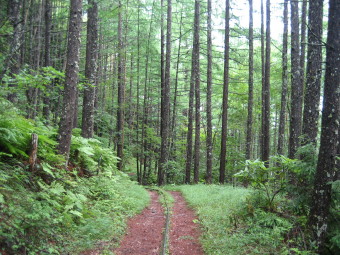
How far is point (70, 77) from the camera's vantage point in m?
7.70

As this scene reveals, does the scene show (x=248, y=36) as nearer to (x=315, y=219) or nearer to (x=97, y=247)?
(x=315, y=219)

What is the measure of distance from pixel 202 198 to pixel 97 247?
261 inches

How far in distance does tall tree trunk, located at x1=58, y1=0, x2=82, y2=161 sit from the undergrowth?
50 centimetres

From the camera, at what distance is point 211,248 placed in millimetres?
6230

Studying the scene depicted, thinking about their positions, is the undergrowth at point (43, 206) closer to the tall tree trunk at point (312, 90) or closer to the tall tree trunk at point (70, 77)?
the tall tree trunk at point (70, 77)

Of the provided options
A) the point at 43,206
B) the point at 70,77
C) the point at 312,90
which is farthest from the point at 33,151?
the point at 312,90

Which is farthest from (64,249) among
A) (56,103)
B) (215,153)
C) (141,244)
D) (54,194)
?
(215,153)

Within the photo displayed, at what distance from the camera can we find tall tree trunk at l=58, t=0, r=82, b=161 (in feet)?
25.2

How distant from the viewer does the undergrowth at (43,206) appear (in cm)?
439

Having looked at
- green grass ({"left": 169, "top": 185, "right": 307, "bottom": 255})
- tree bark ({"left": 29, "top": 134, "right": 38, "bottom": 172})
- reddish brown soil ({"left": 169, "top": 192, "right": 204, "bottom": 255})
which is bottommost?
reddish brown soil ({"left": 169, "top": 192, "right": 204, "bottom": 255})

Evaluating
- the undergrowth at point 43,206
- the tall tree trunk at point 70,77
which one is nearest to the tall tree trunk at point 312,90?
the undergrowth at point 43,206

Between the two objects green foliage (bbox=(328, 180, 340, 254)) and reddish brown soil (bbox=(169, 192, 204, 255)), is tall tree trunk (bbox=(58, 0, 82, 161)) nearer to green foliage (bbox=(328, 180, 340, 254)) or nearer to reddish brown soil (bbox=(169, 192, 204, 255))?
reddish brown soil (bbox=(169, 192, 204, 255))

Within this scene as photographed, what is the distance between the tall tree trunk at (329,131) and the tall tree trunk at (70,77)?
670cm

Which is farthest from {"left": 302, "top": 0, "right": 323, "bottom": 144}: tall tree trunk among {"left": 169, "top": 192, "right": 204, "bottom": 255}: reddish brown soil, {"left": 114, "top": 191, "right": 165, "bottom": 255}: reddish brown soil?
{"left": 114, "top": 191, "right": 165, "bottom": 255}: reddish brown soil
